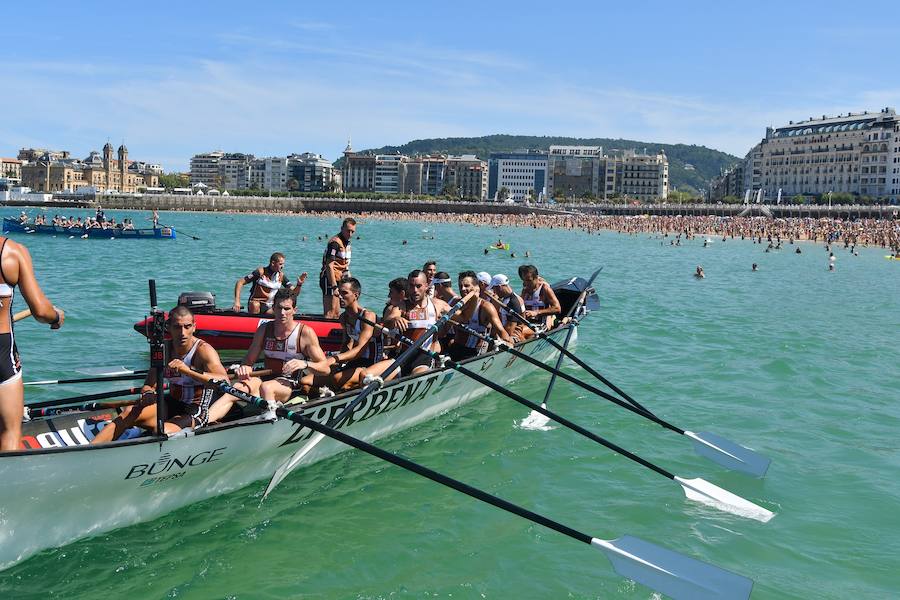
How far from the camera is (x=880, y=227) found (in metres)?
78.9

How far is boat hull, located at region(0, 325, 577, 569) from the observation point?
5574mm

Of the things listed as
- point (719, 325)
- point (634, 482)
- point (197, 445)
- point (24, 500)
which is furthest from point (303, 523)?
point (719, 325)

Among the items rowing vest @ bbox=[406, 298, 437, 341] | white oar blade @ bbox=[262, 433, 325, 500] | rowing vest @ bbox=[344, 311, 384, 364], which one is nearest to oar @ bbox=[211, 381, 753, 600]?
white oar blade @ bbox=[262, 433, 325, 500]

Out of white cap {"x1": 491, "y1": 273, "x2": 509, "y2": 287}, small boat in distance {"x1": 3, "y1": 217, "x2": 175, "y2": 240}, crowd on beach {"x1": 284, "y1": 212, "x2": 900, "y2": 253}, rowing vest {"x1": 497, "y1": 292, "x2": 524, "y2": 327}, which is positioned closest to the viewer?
white cap {"x1": 491, "y1": 273, "x2": 509, "y2": 287}

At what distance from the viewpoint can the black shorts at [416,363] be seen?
9.38 meters

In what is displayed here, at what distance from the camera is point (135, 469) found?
614 cm

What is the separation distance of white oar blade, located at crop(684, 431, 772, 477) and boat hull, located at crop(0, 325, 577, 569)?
3498mm

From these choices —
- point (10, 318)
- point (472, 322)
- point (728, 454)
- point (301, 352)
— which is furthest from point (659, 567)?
point (472, 322)

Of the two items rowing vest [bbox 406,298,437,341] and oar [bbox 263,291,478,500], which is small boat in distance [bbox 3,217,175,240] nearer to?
rowing vest [bbox 406,298,437,341]

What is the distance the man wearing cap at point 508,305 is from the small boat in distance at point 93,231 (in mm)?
39561

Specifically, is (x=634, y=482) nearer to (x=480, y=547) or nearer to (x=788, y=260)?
(x=480, y=547)

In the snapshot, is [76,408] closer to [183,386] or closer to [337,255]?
[183,386]

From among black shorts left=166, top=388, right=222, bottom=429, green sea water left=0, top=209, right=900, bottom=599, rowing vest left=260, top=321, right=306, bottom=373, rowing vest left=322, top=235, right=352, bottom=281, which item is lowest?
green sea water left=0, top=209, right=900, bottom=599

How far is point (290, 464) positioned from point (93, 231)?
162 ft
